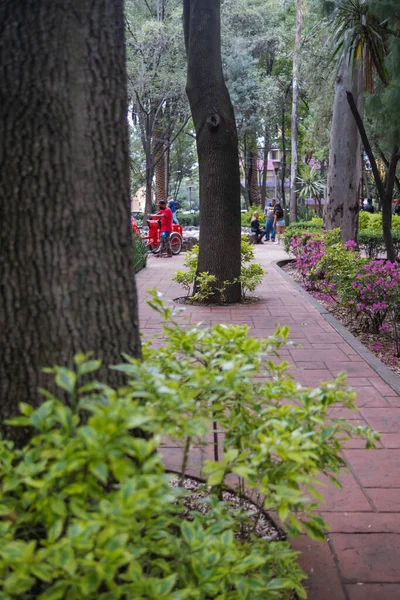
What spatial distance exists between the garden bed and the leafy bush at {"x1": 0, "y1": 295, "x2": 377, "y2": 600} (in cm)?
410

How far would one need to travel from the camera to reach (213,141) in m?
8.87

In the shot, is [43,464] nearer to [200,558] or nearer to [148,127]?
[200,558]

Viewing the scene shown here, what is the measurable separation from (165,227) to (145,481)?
15.3 m

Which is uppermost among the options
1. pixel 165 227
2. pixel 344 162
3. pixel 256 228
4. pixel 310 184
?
pixel 310 184

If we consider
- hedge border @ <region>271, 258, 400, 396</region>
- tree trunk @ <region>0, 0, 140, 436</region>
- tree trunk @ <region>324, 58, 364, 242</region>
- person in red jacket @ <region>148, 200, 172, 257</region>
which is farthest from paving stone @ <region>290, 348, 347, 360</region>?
person in red jacket @ <region>148, 200, 172, 257</region>

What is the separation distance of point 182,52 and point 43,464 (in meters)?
24.9

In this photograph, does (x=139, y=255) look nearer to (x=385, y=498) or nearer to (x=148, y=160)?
(x=385, y=498)

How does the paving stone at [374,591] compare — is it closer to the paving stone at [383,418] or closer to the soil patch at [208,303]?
the paving stone at [383,418]

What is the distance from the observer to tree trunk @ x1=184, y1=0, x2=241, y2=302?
8859 mm

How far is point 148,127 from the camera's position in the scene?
2577 centimetres

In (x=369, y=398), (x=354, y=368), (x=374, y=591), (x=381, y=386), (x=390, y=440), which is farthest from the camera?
(x=354, y=368)

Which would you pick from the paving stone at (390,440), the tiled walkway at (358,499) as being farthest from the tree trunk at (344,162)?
the paving stone at (390,440)

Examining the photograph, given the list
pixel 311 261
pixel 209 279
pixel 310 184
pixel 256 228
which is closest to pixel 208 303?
pixel 209 279

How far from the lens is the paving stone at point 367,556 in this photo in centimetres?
247
